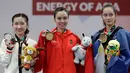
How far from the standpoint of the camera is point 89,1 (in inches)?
107

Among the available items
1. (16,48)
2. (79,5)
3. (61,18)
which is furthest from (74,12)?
(16,48)

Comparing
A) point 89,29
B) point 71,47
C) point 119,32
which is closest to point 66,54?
point 71,47

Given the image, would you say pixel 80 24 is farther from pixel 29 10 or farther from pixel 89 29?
pixel 29 10

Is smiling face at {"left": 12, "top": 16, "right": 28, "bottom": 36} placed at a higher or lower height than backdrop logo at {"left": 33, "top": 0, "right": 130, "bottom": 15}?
lower

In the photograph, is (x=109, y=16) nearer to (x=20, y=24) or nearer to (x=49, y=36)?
(x=49, y=36)

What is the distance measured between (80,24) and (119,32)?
978 millimetres

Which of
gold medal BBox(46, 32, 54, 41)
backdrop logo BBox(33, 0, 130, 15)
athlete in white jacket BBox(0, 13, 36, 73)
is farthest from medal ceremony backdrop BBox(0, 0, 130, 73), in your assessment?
gold medal BBox(46, 32, 54, 41)

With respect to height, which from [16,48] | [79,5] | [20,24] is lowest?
[16,48]

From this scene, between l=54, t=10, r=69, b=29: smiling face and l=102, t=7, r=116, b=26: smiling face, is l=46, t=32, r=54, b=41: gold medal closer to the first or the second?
l=54, t=10, r=69, b=29: smiling face

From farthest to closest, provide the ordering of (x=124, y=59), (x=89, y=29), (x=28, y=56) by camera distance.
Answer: (x=89, y=29) → (x=28, y=56) → (x=124, y=59)

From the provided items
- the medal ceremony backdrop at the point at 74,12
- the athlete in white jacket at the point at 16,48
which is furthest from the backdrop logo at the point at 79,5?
the athlete in white jacket at the point at 16,48

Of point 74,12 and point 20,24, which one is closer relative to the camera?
point 20,24

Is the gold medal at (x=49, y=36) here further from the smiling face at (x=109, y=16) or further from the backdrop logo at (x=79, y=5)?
the backdrop logo at (x=79, y=5)

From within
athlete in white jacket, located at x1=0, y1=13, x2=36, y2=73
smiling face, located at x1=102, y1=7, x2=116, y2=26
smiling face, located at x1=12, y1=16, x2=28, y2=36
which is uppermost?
smiling face, located at x1=102, y1=7, x2=116, y2=26
